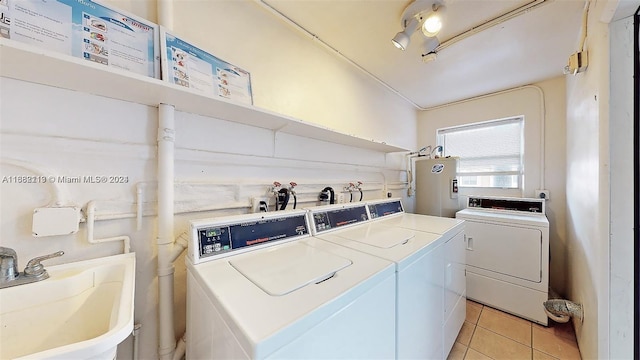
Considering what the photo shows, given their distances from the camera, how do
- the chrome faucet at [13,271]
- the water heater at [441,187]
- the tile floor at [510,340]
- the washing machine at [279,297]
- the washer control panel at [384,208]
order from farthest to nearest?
the water heater at [441,187] < the washer control panel at [384,208] < the tile floor at [510,340] < the chrome faucet at [13,271] < the washing machine at [279,297]

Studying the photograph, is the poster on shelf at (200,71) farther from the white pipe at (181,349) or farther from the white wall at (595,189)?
the white wall at (595,189)

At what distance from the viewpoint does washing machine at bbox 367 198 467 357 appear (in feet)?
4.60

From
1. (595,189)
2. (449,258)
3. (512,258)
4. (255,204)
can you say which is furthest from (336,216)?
(512,258)

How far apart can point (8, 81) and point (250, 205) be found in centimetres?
108

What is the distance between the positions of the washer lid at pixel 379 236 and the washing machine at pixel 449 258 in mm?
185

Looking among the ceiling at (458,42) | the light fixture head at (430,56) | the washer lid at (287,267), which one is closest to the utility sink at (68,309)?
the washer lid at (287,267)

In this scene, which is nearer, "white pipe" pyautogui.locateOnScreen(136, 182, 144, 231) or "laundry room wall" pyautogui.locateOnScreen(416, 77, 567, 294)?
"white pipe" pyautogui.locateOnScreen(136, 182, 144, 231)

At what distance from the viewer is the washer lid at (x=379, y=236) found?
46.5 inches

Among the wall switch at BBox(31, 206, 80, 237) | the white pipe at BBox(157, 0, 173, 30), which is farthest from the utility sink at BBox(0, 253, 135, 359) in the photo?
the white pipe at BBox(157, 0, 173, 30)

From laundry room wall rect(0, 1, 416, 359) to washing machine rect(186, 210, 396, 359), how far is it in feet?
1.07

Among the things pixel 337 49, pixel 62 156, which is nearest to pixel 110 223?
pixel 62 156

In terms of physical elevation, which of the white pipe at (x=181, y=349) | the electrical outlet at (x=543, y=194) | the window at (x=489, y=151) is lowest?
the white pipe at (x=181, y=349)

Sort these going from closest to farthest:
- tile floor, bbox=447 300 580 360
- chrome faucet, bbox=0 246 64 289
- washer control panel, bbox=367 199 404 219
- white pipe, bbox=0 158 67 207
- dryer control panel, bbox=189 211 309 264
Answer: chrome faucet, bbox=0 246 64 289 < white pipe, bbox=0 158 67 207 < dryer control panel, bbox=189 211 309 264 < tile floor, bbox=447 300 580 360 < washer control panel, bbox=367 199 404 219

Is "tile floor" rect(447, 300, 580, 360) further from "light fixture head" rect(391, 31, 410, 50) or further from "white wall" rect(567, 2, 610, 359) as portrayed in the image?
"light fixture head" rect(391, 31, 410, 50)
